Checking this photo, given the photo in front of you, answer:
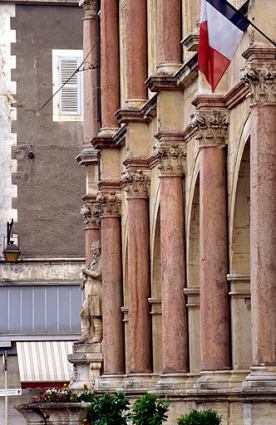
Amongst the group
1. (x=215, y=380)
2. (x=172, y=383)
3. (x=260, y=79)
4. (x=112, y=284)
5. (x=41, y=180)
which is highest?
(x=41, y=180)

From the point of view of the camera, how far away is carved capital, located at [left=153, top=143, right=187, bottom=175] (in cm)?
3022

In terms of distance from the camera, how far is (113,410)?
27031mm

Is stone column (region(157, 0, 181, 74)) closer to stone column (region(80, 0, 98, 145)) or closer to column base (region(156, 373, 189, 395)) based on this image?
column base (region(156, 373, 189, 395))

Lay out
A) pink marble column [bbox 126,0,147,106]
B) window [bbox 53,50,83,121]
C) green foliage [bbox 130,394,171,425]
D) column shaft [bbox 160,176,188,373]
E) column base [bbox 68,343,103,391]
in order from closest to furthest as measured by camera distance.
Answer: green foliage [bbox 130,394,171,425]
column shaft [bbox 160,176,188,373]
pink marble column [bbox 126,0,147,106]
column base [bbox 68,343,103,391]
window [bbox 53,50,83,121]

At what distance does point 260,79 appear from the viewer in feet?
75.0

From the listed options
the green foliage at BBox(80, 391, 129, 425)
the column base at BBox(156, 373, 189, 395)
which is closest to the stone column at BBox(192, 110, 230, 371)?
the green foliage at BBox(80, 391, 129, 425)

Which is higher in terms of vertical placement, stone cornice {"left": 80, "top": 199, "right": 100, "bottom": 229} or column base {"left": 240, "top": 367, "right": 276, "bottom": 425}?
stone cornice {"left": 80, "top": 199, "right": 100, "bottom": 229}

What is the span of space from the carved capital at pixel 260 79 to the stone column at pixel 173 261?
7.23m

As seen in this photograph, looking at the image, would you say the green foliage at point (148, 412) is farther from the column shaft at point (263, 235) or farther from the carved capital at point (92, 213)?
the carved capital at point (92, 213)

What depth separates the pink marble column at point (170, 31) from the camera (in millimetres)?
30766

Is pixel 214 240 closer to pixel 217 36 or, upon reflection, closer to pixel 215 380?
pixel 215 380

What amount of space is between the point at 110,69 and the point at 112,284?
19.3 ft

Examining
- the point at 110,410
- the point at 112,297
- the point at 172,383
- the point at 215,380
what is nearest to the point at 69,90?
the point at 112,297

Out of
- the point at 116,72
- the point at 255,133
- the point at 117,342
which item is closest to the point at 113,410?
the point at 255,133
